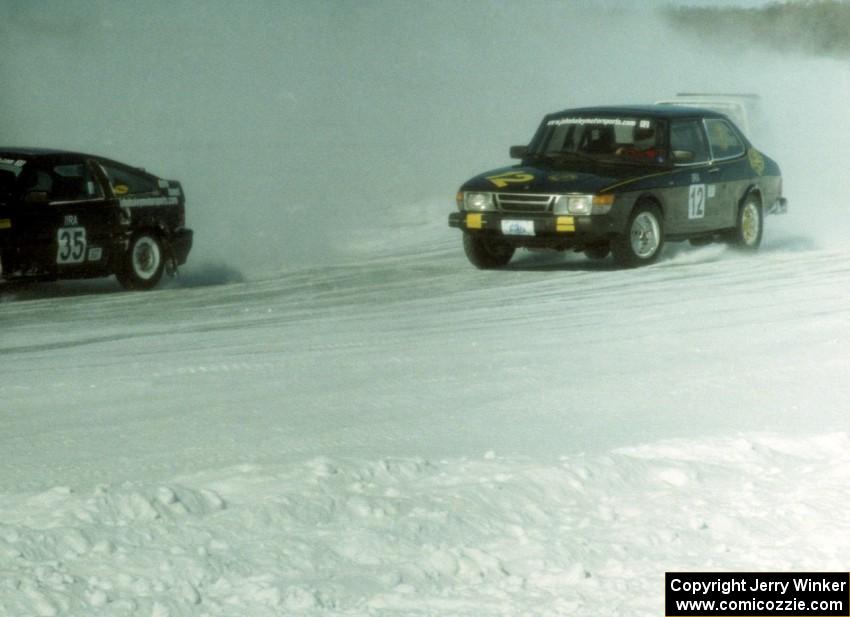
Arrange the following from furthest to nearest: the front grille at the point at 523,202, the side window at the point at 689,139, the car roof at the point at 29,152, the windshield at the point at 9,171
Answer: the side window at the point at 689,139 → the front grille at the point at 523,202 → the car roof at the point at 29,152 → the windshield at the point at 9,171

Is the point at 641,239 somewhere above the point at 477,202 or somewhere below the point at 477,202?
below

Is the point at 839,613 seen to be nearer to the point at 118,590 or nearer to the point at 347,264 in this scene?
the point at 118,590

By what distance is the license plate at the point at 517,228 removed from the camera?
495 inches

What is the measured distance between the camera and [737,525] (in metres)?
4.96

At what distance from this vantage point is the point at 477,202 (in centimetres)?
1288

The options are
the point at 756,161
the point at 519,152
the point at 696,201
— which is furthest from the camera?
the point at 756,161

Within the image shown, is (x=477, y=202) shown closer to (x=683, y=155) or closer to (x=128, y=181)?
(x=683, y=155)

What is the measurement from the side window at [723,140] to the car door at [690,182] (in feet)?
0.45

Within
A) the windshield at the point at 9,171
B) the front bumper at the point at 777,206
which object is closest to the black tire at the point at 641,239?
the front bumper at the point at 777,206

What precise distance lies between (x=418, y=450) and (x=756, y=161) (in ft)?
29.9

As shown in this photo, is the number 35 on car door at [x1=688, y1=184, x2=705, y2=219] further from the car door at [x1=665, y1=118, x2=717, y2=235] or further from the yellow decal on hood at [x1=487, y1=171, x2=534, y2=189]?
the yellow decal on hood at [x1=487, y1=171, x2=534, y2=189]

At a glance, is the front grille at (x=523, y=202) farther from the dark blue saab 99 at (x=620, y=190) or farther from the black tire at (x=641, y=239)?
the black tire at (x=641, y=239)

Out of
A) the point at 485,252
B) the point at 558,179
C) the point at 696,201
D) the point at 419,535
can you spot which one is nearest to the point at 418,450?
the point at 419,535

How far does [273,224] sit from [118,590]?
14523mm
